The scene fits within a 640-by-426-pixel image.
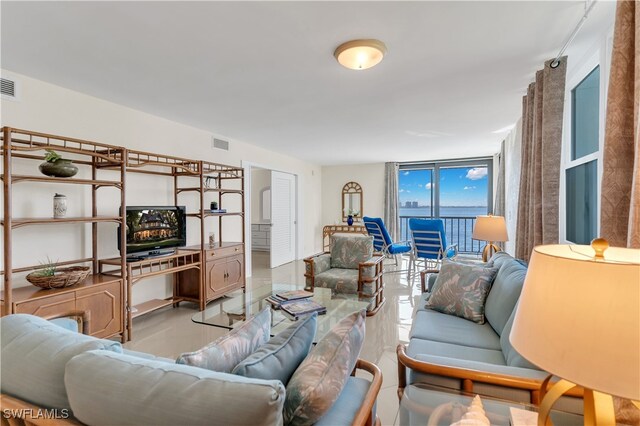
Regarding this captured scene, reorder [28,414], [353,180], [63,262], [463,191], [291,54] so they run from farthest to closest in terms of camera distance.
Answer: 1. [353,180]
2. [463,191]
3. [63,262]
4. [291,54]
5. [28,414]

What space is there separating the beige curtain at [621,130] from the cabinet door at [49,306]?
3392 mm

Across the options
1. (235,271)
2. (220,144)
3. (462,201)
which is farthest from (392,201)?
(235,271)

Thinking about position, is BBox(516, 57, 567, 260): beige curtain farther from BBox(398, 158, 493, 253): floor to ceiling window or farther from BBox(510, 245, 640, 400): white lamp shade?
BBox(398, 158, 493, 253): floor to ceiling window

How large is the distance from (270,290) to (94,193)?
1.92 meters

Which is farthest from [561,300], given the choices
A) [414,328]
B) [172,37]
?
[172,37]

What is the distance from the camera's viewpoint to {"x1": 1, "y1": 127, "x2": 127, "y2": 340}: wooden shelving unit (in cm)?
209

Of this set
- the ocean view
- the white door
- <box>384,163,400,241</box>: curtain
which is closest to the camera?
the white door

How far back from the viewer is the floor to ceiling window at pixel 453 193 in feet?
22.8

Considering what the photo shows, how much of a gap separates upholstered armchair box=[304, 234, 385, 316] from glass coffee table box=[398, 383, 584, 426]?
199 centimetres

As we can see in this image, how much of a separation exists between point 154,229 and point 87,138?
1.06 meters

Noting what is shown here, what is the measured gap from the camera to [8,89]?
7.91 feet

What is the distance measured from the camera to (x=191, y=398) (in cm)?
76

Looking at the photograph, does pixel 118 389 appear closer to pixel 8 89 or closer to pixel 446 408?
pixel 446 408

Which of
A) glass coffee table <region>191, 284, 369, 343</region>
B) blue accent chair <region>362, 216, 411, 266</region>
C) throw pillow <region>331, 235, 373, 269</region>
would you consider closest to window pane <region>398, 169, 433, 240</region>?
blue accent chair <region>362, 216, 411, 266</region>
